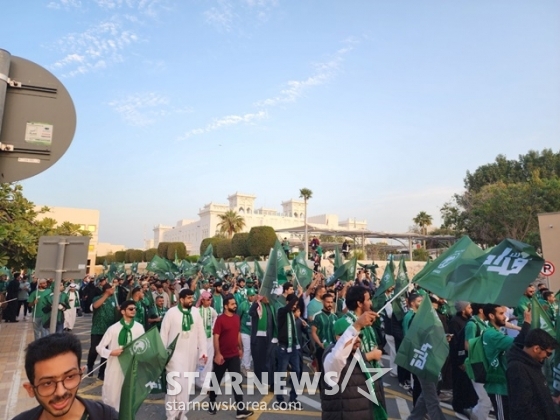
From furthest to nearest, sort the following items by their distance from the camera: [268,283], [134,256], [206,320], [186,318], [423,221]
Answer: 1. [134,256]
2. [423,221]
3. [268,283]
4. [206,320]
5. [186,318]

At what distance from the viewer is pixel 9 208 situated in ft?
38.9

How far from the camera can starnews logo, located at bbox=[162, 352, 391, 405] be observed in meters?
3.38

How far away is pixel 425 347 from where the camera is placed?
202 inches

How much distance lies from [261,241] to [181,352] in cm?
3352

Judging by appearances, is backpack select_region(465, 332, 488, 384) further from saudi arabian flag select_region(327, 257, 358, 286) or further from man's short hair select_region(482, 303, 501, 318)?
saudi arabian flag select_region(327, 257, 358, 286)

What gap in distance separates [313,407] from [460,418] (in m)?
2.18

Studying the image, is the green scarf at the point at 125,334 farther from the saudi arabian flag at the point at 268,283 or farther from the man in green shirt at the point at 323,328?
the man in green shirt at the point at 323,328

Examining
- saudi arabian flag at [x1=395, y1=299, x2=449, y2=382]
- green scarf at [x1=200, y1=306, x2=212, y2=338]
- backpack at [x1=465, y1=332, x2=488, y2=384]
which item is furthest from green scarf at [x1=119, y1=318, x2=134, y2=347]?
backpack at [x1=465, y1=332, x2=488, y2=384]

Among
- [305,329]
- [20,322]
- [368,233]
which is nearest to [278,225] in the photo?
[368,233]

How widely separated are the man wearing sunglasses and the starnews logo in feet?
6.76

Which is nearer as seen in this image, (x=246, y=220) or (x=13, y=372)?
(x=13, y=372)

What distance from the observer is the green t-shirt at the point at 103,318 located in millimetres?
8469

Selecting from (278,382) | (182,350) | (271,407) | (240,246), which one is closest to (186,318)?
(182,350)

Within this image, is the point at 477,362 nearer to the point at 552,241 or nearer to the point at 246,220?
the point at 552,241
